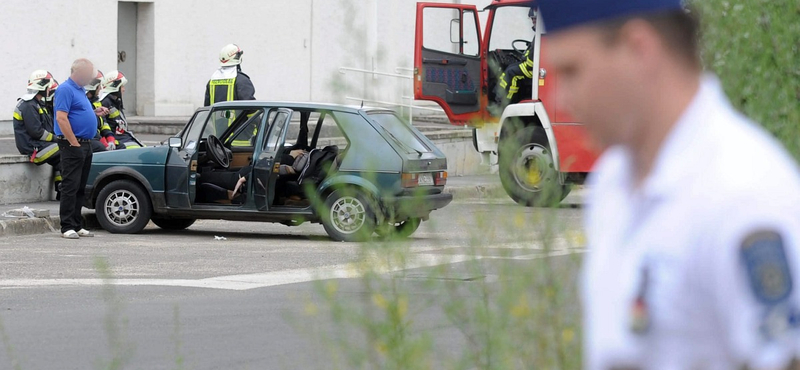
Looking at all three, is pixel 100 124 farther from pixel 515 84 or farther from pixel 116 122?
pixel 515 84

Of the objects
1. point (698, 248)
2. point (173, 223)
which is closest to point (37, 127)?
point (173, 223)

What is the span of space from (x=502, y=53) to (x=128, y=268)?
992cm

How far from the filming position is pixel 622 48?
4.37ft

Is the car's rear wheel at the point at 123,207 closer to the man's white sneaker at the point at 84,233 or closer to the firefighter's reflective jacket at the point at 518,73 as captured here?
the man's white sneaker at the point at 84,233

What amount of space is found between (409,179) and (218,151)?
2231 millimetres

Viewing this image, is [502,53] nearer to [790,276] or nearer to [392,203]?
[392,203]

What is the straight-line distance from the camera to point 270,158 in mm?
13828

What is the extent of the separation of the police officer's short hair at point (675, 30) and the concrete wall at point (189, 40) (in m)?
21.8

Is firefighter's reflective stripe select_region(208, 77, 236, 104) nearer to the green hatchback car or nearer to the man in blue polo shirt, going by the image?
the green hatchback car

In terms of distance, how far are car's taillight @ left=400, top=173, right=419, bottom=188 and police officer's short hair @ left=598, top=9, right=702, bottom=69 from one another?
11.9 metres

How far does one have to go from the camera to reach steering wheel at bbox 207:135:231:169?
46.8 feet

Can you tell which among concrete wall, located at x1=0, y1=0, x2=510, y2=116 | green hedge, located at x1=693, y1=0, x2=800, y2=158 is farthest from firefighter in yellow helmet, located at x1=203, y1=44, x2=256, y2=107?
green hedge, located at x1=693, y1=0, x2=800, y2=158

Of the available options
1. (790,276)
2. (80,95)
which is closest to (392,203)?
(790,276)

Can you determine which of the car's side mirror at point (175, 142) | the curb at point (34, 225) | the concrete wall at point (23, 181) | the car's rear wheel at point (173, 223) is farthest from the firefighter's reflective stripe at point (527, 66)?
the concrete wall at point (23, 181)
